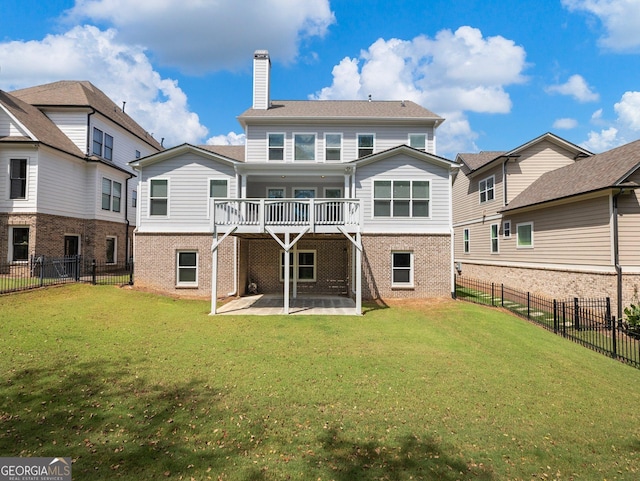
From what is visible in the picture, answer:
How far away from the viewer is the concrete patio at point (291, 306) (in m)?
12.1

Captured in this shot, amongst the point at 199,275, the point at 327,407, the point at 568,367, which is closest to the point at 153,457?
the point at 327,407

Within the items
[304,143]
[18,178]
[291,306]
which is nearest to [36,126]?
[18,178]

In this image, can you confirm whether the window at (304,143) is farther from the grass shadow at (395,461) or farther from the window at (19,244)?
the grass shadow at (395,461)

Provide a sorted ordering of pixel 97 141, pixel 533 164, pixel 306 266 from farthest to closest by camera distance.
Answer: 1. pixel 97 141
2. pixel 533 164
3. pixel 306 266

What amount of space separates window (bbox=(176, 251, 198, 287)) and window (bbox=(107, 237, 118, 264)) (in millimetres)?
9347

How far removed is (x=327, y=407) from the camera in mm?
5441

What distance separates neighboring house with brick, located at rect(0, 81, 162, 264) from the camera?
16.2 meters

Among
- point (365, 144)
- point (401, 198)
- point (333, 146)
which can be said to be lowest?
point (401, 198)

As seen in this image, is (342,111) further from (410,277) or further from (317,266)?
(410,277)

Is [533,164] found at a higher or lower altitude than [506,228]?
higher

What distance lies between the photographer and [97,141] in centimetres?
2083

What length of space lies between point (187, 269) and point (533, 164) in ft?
68.3

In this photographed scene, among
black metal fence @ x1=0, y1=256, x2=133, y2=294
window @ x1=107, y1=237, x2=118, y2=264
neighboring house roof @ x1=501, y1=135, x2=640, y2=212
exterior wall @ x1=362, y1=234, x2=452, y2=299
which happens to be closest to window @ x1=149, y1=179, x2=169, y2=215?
black metal fence @ x1=0, y1=256, x2=133, y2=294

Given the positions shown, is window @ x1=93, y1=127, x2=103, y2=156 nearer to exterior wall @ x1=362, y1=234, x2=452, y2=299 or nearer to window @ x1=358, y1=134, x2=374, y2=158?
window @ x1=358, y1=134, x2=374, y2=158
